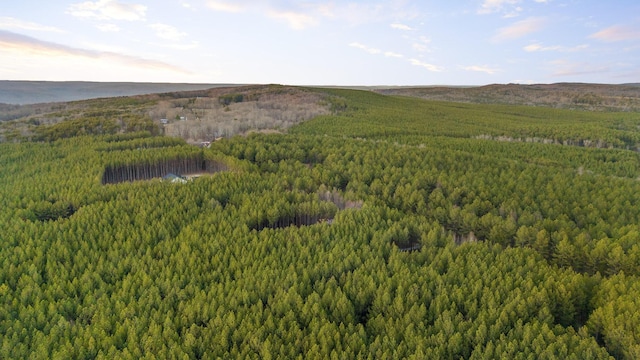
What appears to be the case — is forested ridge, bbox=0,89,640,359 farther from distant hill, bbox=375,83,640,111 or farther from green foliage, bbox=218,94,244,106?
distant hill, bbox=375,83,640,111

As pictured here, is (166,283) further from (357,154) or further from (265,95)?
(265,95)

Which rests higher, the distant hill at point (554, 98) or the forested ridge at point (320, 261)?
the distant hill at point (554, 98)

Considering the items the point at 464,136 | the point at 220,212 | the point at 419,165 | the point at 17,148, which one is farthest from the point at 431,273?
the point at 464,136

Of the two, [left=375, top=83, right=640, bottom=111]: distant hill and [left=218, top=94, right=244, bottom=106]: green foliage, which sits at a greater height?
[left=375, top=83, right=640, bottom=111]: distant hill

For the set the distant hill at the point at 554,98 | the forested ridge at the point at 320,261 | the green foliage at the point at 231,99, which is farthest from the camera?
the distant hill at the point at 554,98

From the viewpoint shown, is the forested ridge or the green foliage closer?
the forested ridge

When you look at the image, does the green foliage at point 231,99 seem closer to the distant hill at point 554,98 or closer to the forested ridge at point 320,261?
the forested ridge at point 320,261

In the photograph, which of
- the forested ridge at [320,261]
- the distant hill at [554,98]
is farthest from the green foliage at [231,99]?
the distant hill at [554,98]

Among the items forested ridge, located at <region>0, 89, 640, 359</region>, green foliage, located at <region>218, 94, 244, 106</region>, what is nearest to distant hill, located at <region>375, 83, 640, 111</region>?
green foliage, located at <region>218, 94, 244, 106</region>

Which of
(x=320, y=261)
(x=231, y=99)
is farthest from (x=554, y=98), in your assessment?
(x=320, y=261)
